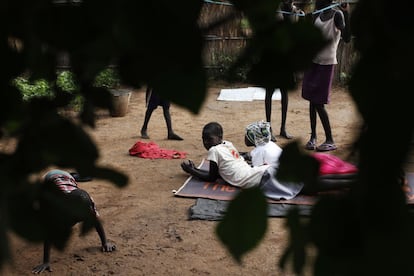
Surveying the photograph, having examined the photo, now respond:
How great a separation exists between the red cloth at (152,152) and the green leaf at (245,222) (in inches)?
221

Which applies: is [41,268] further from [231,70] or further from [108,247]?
[231,70]

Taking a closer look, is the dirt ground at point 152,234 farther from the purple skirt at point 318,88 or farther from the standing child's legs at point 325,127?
the purple skirt at point 318,88

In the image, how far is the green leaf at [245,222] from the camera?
71 centimetres

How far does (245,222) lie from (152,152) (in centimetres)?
570

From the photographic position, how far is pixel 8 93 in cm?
73

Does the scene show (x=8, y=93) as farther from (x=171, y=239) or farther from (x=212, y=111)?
(x=212, y=111)

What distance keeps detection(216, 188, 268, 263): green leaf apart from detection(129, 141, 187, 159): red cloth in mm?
5618

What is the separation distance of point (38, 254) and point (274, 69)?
3.74 m

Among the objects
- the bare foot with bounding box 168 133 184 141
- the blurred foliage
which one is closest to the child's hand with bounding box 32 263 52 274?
the blurred foliage

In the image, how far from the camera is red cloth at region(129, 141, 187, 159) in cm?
634

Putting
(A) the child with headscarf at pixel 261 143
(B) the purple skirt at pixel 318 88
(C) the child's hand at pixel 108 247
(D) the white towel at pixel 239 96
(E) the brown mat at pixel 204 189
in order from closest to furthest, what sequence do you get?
(C) the child's hand at pixel 108 247, (E) the brown mat at pixel 204 189, (A) the child with headscarf at pixel 261 143, (B) the purple skirt at pixel 318 88, (D) the white towel at pixel 239 96

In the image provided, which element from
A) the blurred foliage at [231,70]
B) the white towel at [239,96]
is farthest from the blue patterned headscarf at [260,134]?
the blurred foliage at [231,70]

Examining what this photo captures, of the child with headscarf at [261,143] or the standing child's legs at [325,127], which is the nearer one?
the child with headscarf at [261,143]

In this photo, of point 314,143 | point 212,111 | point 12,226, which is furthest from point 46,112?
point 212,111
